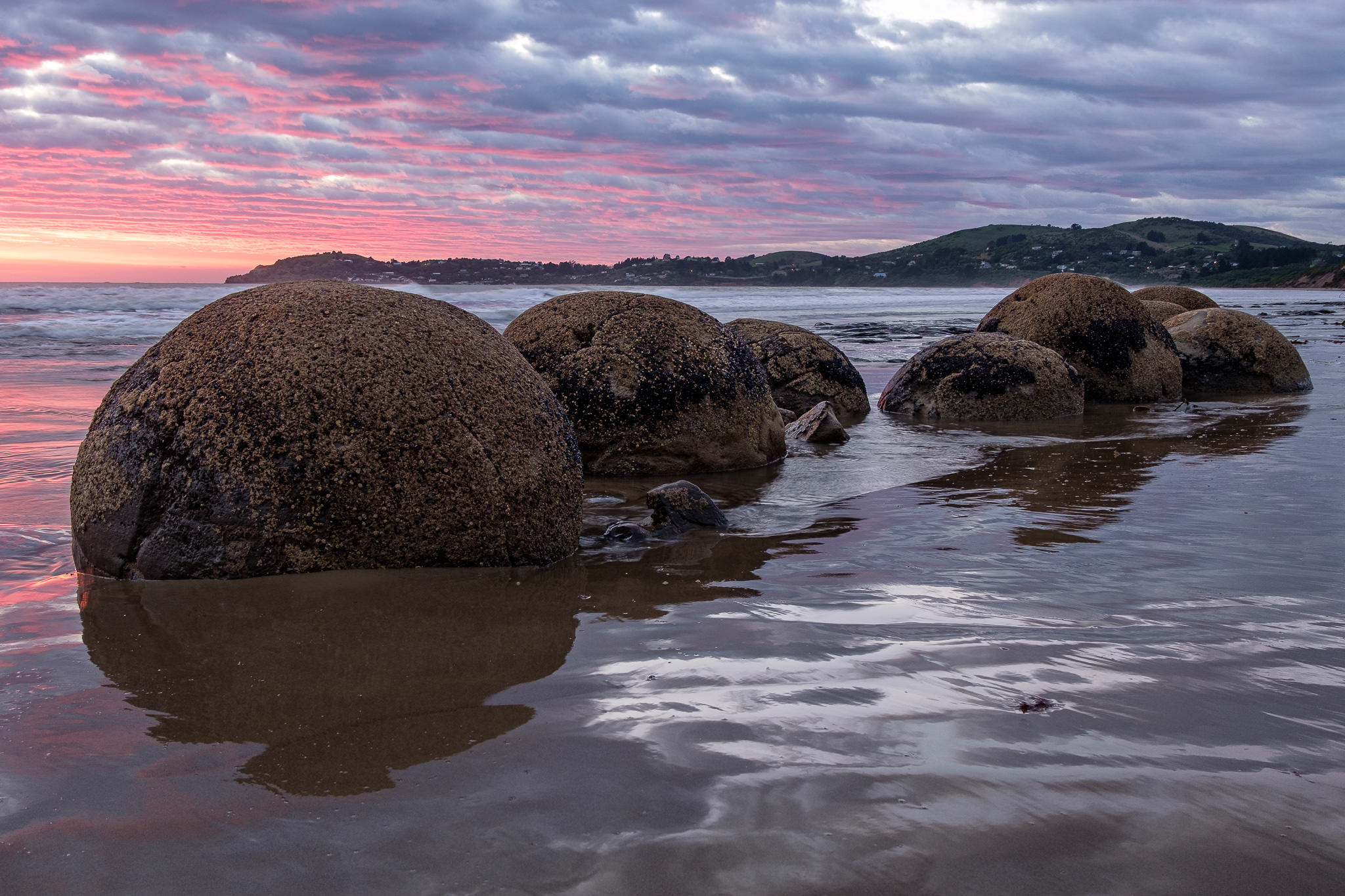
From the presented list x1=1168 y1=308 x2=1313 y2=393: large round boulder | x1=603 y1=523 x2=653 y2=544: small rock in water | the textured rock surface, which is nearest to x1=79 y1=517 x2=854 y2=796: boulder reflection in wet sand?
x1=603 y1=523 x2=653 y2=544: small rock in water

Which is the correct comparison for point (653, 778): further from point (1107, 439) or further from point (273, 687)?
point (1107, 439)

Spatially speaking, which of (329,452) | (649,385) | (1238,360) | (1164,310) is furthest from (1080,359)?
(329,452)

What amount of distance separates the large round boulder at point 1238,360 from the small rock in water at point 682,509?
35.1ft

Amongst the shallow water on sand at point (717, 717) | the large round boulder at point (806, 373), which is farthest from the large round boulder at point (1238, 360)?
the shallow water on sand at point (717, 717)

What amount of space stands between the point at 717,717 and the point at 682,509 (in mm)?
2871

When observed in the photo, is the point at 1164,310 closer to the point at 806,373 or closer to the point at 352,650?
the point at 806,373

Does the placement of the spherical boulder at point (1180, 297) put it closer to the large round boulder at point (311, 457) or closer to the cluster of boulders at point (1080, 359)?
the cluster of boulders at point (1080, 359)

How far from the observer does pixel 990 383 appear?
11.1 m

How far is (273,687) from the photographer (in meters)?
3.37

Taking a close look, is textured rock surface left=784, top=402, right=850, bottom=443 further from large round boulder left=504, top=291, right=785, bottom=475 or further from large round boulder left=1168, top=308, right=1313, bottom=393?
large round boulder left=1168, top=308, right=1313, bottom=393

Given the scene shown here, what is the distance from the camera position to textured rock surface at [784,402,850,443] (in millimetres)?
9367

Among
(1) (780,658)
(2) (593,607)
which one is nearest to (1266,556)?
(1) (780,658)

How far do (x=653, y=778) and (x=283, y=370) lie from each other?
294 cm

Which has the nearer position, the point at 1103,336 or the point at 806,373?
the point at 806,373
